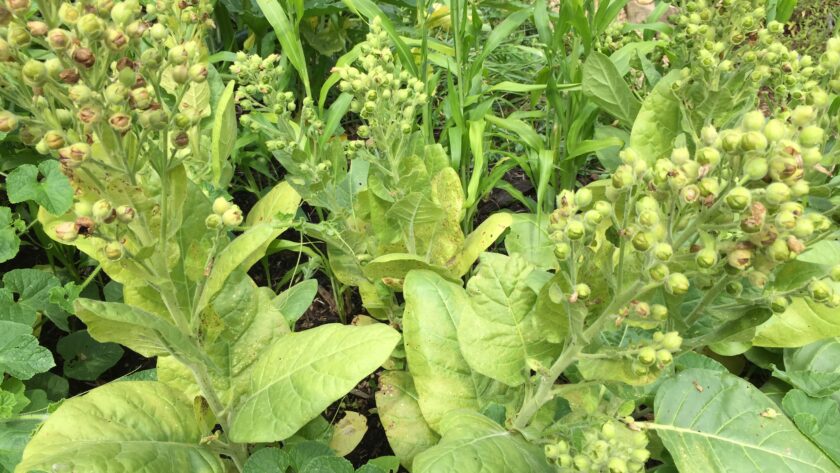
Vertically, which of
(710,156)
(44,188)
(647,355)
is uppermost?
(710,156)

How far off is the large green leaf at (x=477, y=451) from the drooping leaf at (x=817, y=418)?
695 mm

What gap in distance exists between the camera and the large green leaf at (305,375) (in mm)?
1466

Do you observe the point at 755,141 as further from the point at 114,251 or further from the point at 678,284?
the point at 114,251

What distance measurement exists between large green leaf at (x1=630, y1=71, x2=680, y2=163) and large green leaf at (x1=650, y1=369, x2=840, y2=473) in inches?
33.3

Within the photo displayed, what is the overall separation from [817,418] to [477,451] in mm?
968

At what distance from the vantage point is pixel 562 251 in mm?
1251

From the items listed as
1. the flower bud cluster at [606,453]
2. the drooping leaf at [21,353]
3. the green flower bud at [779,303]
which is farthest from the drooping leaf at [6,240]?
the green flower bud at [779,303]

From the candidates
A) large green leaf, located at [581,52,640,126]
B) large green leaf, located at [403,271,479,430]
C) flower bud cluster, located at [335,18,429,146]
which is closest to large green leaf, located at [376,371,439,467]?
large green leaf, located at [403,271,479,430]

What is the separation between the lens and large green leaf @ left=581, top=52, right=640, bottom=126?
2213mm

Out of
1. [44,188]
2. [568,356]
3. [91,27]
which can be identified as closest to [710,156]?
[568,356]

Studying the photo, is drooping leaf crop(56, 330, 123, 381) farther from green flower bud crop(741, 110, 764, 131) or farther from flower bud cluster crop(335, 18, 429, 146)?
green flower bud crop(741, 110, 764, 131)

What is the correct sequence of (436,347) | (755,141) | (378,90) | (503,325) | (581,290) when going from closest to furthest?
(755,141)
(581,290)
(503,325)
(436,347)
(378,90)

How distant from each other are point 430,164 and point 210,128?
913 mm

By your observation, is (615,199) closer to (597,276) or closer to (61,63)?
(597,276)
